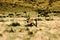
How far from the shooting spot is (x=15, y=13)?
17.2 meters

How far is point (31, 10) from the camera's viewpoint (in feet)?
58.8

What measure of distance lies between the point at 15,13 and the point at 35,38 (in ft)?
21.1

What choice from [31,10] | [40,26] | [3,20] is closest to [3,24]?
[3,20]

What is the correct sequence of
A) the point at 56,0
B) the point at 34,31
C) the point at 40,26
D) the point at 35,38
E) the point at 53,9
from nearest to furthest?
1. the point at 35,38
2. the point at 34,31
3. the point at 40,26
4. the point at 53,9
5. the point at 56,0

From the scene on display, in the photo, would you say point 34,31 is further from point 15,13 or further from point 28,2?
point 28,2

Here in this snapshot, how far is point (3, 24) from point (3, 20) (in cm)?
114

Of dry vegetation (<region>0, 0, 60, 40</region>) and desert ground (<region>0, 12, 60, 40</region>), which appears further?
dry vegetation (<region>0, 0, 60, 40</region>)

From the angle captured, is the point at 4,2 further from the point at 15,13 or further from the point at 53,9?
the point at 53,9

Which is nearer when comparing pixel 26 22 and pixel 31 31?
pixel 31 31

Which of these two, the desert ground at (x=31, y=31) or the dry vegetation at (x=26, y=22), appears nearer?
the desert ground at (x=31, y=31)

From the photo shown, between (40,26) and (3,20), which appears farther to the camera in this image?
(3,20)

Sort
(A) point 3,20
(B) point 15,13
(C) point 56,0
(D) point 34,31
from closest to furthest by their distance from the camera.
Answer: (D) point 34,31 < (A) point 3,20 < (B) point 15,13 < (C) point 56,0

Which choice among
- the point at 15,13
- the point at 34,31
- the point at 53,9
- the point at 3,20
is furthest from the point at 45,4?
the point at 34,31

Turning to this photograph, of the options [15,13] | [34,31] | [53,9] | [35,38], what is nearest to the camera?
[35,38]
